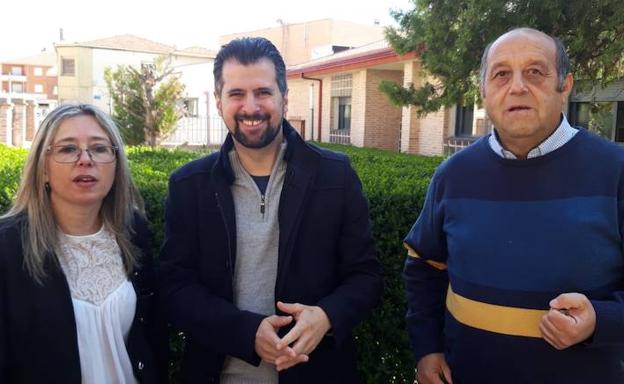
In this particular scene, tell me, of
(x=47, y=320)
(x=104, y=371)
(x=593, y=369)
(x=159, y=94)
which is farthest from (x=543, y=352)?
(x=159, y=94)

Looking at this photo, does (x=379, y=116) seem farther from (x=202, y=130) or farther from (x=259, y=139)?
(x=259, y=139)

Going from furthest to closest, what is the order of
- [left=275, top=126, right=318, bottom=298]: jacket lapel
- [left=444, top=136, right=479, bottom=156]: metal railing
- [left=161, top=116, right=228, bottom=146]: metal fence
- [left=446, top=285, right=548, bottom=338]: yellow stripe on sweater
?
[left=161, top=116, right=228, bottom=146]: metal fence, [left=444, top=136, right=479, bottom=156]: metal railing, [left=275, top=126, right=318, bottom=298]: jacket lapel, [left=446, top=285, right=548, bottom=338]: yellow stripe on sweater

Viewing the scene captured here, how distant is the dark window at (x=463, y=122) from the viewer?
1569 cm

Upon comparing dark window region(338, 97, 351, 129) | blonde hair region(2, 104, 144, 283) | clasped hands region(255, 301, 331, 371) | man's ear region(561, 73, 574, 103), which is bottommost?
clasped hands region(255, 301, 331, 371)

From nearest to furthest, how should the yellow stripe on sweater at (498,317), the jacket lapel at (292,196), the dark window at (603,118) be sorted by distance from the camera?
1. the yellow stripe on sweater at (498,317)
2. the jacket lapel at (292,196)
3. the dark window at (603,118)

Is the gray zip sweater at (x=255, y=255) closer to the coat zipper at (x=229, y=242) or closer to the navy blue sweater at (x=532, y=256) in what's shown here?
the coat zipper at (x=229, y=242)

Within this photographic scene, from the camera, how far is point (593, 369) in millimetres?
1974

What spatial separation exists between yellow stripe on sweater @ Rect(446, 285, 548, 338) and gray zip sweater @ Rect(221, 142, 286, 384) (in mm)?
745

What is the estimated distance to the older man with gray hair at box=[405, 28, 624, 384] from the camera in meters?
1.95

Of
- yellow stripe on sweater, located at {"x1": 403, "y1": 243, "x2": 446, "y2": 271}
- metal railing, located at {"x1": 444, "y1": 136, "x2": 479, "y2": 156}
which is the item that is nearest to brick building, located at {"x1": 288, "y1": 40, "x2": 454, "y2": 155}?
metal railing, located at {"x1": 444, "y1": 136, "x2": 479, "y2": 156}

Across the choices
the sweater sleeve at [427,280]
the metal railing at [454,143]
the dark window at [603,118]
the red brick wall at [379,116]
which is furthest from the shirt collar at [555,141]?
the red brick wall at [379,116]

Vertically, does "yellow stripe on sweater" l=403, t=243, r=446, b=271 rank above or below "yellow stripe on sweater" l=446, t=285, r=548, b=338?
above

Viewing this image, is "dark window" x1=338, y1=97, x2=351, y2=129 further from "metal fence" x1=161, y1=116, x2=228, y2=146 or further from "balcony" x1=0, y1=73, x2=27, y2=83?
"balcony" x1=0, y1=73, x2=27, y2=83

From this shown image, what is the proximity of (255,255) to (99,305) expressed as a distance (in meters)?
0.62
